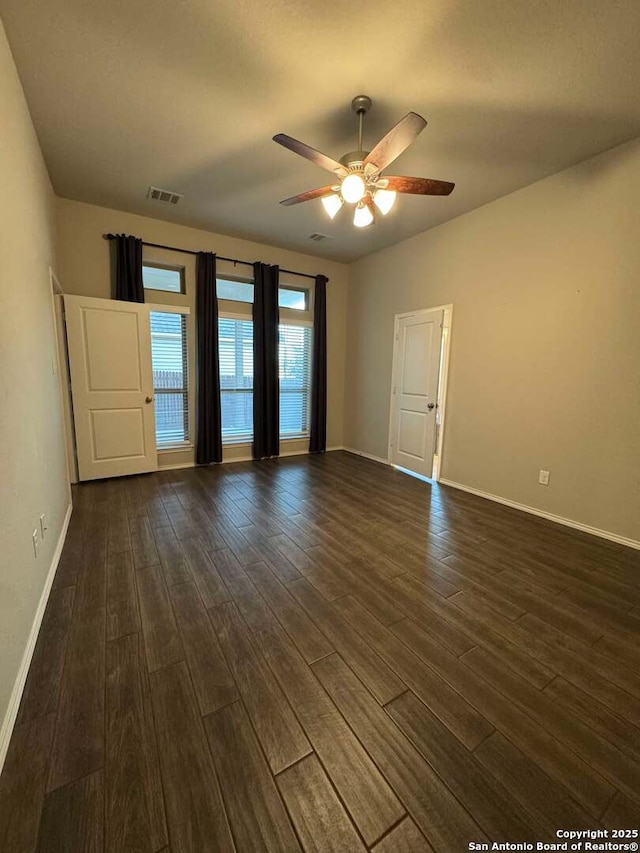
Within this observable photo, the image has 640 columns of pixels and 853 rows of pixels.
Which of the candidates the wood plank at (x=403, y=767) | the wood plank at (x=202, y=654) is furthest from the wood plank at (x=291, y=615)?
the wood plank at (x=202, y=654)

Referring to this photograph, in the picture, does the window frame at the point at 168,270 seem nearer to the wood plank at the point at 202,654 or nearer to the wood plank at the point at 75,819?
the wood plank at the point at 202,654

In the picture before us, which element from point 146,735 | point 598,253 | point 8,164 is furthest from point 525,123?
point 146,735

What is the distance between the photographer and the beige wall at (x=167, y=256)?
3760 millimetres

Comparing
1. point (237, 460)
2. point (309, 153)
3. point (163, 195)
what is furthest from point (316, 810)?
point (163, 195)

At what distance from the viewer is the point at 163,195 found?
11.5 ft

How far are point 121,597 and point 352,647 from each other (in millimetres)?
1340

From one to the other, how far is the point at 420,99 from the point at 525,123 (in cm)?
80

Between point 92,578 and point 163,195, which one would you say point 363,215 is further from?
point 92,578

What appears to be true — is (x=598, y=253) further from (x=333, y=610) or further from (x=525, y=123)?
(x=333, y=610)

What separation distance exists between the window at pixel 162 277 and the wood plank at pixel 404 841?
4.86 meters

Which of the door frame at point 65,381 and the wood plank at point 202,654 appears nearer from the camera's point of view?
the wood plank at point 202,654

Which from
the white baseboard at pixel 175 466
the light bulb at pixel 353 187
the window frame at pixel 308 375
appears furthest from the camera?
the window frame at pixel 308 375

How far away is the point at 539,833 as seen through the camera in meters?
0.99

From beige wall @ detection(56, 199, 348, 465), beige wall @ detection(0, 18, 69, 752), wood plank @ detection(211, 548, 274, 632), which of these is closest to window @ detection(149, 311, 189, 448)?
beige wall @ detection(56, 199, 348, 465)
